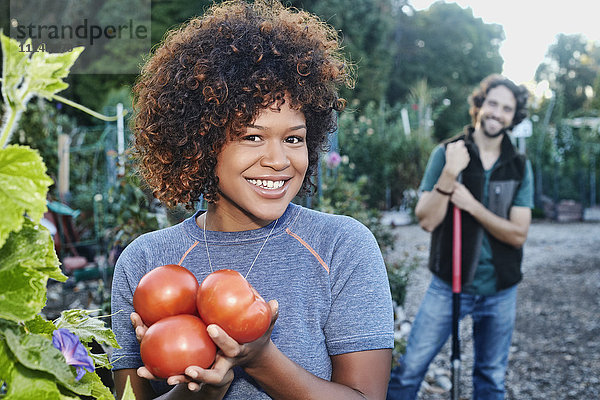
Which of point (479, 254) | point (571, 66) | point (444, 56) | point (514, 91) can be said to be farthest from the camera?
point (571, 66)

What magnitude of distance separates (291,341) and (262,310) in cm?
32

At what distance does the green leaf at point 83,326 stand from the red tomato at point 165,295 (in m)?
0.30

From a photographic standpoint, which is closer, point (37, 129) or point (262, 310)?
Result: point (262, 310)

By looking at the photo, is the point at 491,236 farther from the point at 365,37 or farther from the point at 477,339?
the point at 365,37

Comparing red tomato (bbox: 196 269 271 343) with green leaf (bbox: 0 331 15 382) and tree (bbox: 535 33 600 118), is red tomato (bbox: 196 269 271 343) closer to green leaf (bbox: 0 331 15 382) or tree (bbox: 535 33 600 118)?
green leaf (bbox: 0 331 15 382)

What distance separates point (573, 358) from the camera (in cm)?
487

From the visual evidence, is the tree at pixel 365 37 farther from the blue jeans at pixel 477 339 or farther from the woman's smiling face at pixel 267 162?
the woman's smiling face at pixel 267 162

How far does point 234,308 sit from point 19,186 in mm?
533

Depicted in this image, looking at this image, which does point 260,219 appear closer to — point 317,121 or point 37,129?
point 317,121

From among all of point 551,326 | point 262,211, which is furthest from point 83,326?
point 551,326

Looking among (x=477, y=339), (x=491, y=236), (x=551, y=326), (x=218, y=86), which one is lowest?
(x=551, y=326)

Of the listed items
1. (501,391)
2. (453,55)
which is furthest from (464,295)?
(453,55)

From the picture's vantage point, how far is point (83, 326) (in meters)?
0.78

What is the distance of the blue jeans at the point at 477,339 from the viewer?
2971mm
